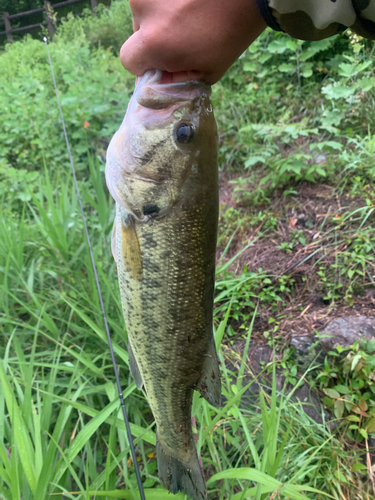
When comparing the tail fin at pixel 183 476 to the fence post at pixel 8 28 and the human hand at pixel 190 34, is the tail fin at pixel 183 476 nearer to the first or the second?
the human hand at pixel 190 34

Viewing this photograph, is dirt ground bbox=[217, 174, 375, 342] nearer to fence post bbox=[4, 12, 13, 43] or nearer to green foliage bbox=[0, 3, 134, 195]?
green foliage bbox=[0, 3, 134, 195]

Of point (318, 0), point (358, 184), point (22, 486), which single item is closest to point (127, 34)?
point (358, 184)

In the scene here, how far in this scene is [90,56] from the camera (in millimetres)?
7172

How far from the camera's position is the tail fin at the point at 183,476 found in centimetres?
141

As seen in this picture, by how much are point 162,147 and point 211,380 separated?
99 cm

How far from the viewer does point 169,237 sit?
4.07 feet

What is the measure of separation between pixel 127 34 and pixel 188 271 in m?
8.47

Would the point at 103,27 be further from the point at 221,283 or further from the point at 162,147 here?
the point at 162,147

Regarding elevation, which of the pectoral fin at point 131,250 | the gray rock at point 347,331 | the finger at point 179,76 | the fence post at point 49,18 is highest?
the fence post at point 49,18

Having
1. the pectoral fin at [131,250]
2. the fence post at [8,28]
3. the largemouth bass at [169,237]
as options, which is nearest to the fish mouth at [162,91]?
the largemouth bass at [169,237]

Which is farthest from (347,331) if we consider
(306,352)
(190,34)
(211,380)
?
(190,34)

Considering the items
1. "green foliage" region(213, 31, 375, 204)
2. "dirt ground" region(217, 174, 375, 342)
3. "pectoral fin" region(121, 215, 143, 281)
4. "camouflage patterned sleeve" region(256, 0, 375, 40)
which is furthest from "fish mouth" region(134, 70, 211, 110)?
"green foliage" region(213, 31, 375, 204)

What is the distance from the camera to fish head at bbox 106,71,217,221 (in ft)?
3.97

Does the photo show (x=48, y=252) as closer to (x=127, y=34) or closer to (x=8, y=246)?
(x=8, y=246)
